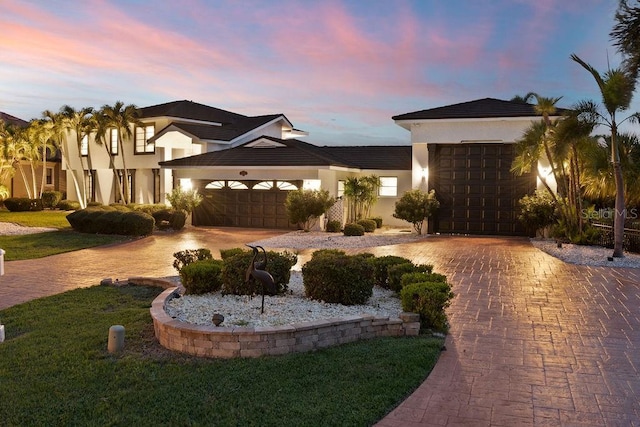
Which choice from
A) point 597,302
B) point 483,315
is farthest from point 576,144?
point 483,315

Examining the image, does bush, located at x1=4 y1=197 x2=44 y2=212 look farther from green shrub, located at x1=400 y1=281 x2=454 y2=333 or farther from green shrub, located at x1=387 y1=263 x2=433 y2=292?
green shrub, located at x1=400 y1=281 x2=454 y2=333

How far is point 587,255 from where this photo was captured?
15.1m

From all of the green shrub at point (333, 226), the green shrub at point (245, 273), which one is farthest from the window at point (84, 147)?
the green shrub at point (245, 273)

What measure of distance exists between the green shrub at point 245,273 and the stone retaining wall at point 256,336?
1595 millimetres

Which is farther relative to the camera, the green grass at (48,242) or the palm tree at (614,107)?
the green grass at (48,242)

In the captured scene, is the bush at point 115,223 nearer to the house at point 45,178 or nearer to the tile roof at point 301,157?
the tile roof at point 301,157

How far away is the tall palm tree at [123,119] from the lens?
31.3 meters

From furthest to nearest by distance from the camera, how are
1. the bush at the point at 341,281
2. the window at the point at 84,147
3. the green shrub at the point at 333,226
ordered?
the window at the point at 84,147, the green shrub at the point at 333,226, the bush at the point at 341,281

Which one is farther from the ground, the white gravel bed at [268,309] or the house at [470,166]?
the house at [470,166]

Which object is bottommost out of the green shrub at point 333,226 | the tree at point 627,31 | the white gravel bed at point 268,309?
the white gravel bed at point 268,309

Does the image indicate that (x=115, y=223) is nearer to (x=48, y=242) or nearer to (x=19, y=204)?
(x=48, y=242)

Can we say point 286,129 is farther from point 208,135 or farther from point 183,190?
point 183,190

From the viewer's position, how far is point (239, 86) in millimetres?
25812

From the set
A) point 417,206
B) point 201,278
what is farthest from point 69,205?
point 201,278
